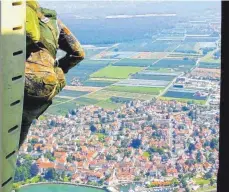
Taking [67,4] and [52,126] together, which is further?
[67,4]

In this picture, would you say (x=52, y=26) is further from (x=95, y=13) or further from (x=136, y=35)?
(x=95, y=13)

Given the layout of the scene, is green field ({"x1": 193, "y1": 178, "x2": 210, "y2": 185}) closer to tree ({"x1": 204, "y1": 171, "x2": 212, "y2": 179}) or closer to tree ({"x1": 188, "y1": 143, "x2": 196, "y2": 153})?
tree ({"x1": 204, "y1": 171, "x2": 212, "y2": 179})

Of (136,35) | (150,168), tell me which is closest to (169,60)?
(136,35)

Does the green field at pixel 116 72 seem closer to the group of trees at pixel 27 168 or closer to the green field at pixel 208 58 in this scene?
the green field at pixel 208 58

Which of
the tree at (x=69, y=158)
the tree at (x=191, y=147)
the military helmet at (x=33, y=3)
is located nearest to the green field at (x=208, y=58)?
the tree at (x=191, y=147)

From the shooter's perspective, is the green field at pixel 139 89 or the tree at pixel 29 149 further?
the green field at pixel 139 89
